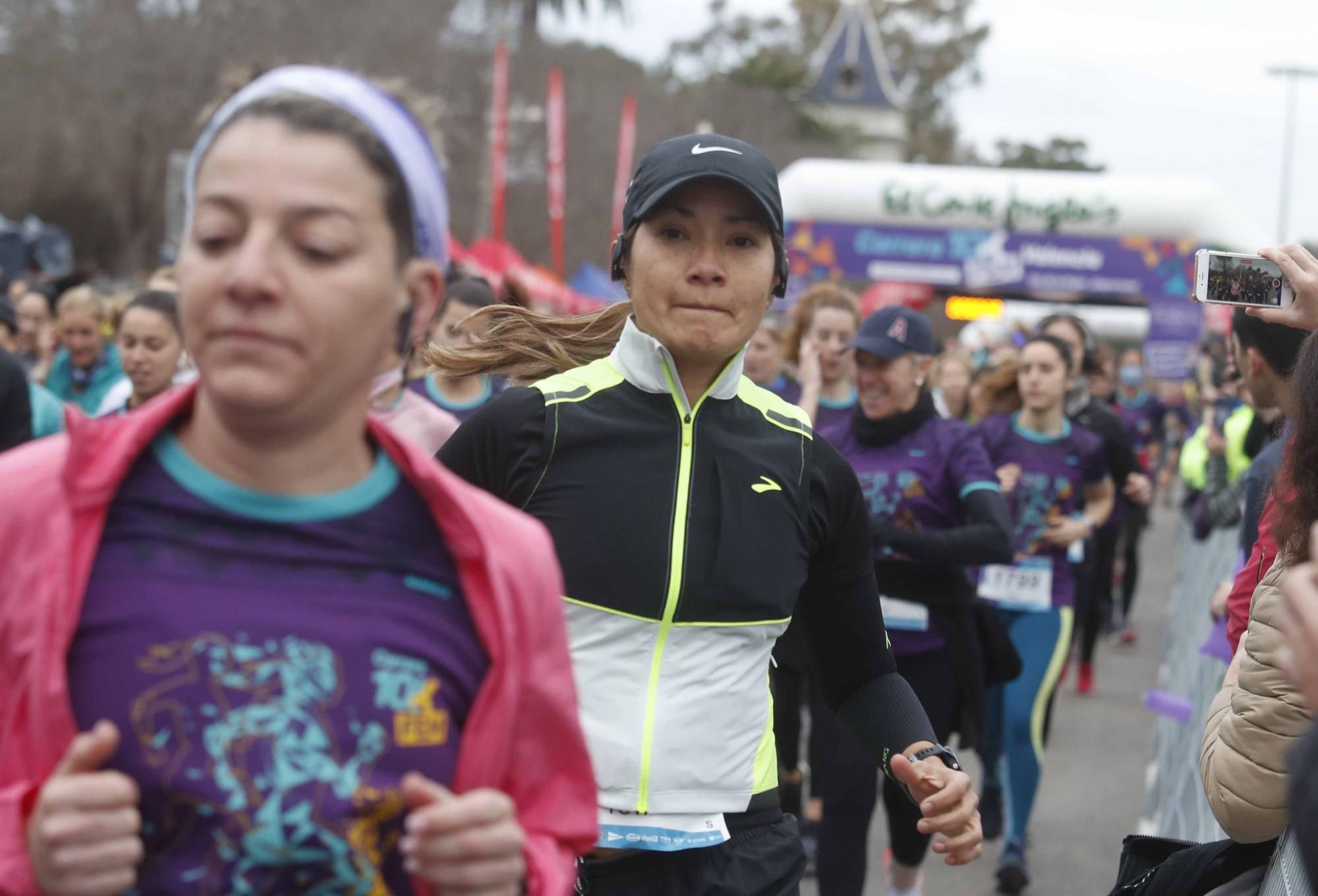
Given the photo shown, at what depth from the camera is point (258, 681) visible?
61.9 inches

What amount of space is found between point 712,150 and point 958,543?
298 centimetres

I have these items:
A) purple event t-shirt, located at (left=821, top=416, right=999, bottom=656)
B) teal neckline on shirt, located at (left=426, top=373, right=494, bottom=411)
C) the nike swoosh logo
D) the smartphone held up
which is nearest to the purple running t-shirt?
purple event t-shirt, located at (left=821, top=416, right=999, bottom=656)

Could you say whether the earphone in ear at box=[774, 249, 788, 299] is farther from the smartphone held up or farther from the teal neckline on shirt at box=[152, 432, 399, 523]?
the teal neckline on shirt at box=[152, 432, 399, 523]

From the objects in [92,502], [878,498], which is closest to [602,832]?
[92,502]

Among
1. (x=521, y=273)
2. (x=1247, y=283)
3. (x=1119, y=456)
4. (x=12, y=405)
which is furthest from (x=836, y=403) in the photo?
(x=521, y=273)

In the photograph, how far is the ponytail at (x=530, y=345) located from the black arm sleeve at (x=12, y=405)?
2.74 m

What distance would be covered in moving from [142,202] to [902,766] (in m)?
38.5

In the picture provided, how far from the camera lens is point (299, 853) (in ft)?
5.22

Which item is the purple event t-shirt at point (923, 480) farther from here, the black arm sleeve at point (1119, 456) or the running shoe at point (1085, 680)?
the running shoe at point (1085, 680)

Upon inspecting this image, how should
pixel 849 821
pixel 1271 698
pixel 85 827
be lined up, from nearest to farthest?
pixel 85 827 → pixel 1271 698 → pixel 849 821

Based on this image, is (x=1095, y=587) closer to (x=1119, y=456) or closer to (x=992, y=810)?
(x=1119, y=456)

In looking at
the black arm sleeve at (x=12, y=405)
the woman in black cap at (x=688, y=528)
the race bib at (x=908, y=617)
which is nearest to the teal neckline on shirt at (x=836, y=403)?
the race bib at (x=908, y=617)

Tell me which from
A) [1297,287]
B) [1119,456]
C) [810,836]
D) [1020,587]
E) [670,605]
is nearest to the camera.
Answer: [670,605]

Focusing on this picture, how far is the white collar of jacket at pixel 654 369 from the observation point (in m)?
2.84
